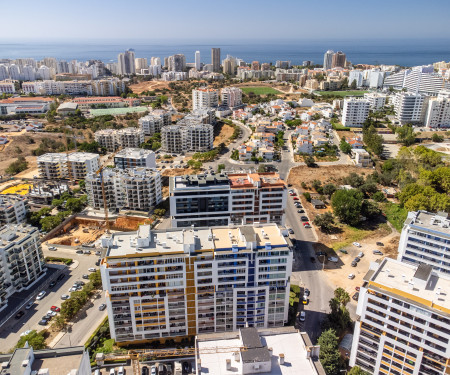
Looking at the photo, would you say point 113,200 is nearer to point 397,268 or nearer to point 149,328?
point 149,328

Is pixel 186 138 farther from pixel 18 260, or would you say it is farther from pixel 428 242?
pixel 428 242

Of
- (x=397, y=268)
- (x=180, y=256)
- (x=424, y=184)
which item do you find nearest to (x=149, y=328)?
(x=180, y=256)

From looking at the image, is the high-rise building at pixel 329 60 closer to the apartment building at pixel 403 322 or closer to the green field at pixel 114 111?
the green field at pixel 114 111

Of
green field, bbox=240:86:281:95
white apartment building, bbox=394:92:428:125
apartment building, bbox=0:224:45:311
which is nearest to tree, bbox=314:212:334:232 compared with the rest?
apartment building, bbox=0:224:45:311

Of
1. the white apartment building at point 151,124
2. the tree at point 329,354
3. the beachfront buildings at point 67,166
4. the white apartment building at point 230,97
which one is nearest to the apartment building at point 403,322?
the tree at point 329,354

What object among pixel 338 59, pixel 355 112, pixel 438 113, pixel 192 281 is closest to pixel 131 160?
pixel 192 281

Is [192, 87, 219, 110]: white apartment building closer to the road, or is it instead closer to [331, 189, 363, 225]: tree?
[331, 189, 363, 225]: tree
